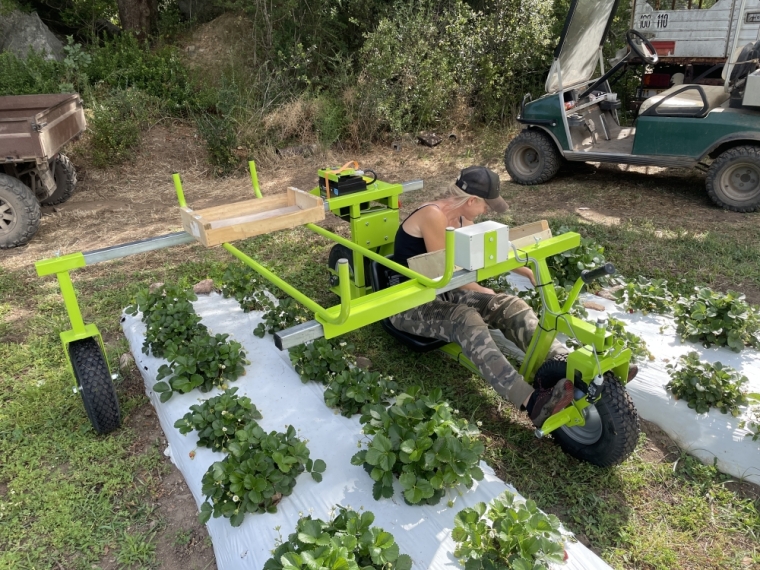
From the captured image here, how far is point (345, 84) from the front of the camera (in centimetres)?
919

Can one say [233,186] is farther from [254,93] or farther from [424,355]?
[424,355]

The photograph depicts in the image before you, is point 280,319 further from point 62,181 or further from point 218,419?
point 62,181

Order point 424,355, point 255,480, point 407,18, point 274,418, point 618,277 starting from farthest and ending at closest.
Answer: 1. point 407,18
2. point 618,277
3. point 424,355
4. point 274,418
5. point 255,480

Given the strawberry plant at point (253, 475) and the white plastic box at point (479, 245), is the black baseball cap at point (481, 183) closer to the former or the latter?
the white plastic box at point (479, 245)

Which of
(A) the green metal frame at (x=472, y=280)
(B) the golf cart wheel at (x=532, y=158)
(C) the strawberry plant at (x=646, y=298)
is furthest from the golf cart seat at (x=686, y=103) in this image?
(A) the green metal frame at (x=472, y=280)

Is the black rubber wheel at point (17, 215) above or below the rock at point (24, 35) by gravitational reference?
below

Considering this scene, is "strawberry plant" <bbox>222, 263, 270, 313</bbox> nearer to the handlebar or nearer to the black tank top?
the black tank top

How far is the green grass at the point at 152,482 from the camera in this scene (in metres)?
2.43

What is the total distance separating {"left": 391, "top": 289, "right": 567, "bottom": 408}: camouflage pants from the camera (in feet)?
9.39

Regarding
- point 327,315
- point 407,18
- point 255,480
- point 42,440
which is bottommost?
point 42,440

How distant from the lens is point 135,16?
34.7 ft

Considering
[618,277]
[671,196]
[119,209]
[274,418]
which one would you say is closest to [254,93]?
[119,209]

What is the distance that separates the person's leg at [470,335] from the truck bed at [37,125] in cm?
426

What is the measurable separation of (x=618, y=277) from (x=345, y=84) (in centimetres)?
631
